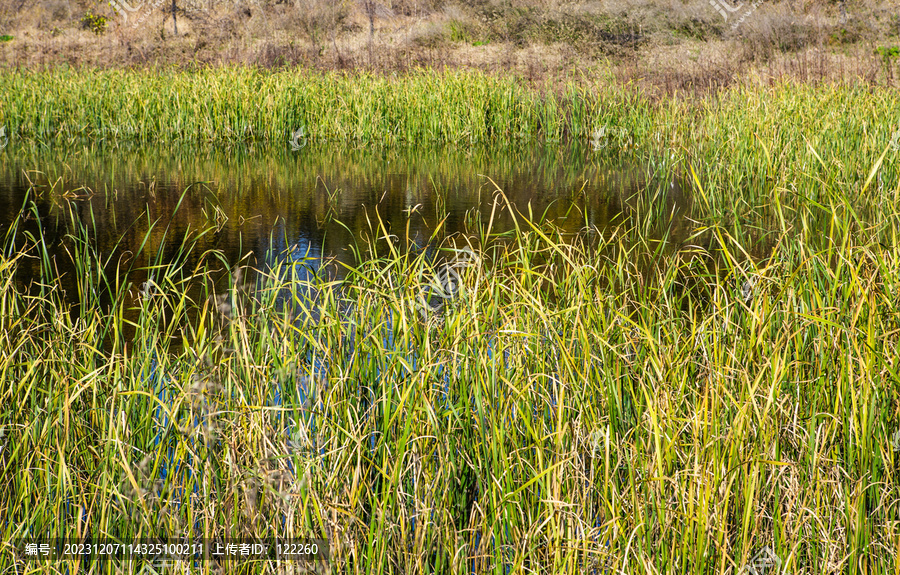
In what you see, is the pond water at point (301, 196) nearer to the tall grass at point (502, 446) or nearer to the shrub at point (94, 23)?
the tall grass at point (502, 446)

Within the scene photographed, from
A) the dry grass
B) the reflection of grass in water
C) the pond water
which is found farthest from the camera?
the dry grass

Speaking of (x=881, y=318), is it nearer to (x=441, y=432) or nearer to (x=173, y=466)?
(x=441, y=432)

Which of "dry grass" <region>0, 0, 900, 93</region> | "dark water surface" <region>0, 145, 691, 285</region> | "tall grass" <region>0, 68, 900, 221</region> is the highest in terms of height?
"dry grass" <region>0, 0, 900, 93</region>

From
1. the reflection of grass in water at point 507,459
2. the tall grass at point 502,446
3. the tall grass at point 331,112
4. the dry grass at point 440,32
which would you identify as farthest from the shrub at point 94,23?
the reflection of grass in water at point 507,459

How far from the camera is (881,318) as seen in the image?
78.6 inches

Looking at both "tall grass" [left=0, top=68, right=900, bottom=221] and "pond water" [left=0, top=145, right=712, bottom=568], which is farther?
"tall grass" [left=0, top=68, right=900, bottom=221]

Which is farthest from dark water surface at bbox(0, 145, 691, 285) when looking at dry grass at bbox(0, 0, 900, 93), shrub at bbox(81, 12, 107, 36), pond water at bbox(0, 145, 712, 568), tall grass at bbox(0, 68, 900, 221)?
shrub at bbox(81, 12, 107, 36)

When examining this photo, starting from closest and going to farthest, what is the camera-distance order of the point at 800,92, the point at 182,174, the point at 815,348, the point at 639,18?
the point at 815,348 → the point at 800,92 → the point at 182,174 → the point at 639,18

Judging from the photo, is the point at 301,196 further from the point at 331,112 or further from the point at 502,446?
the point at 502,446

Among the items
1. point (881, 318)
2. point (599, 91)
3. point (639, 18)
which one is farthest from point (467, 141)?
point (639, 18)

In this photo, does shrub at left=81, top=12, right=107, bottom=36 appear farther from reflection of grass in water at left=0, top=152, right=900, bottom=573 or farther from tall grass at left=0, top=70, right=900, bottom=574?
reflection of grass in water at left=0, top=152, right=900, bottom=573

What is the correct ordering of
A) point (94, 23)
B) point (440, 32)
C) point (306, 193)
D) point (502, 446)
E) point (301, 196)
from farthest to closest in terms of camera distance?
1. point (94, 23)
2. point (440, 32)
3. point (306, 193)
4. point (301, 196)
5. point (502, 446)

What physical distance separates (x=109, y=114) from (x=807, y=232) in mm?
9764

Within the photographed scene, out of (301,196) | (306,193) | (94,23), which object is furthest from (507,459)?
(94,23)
